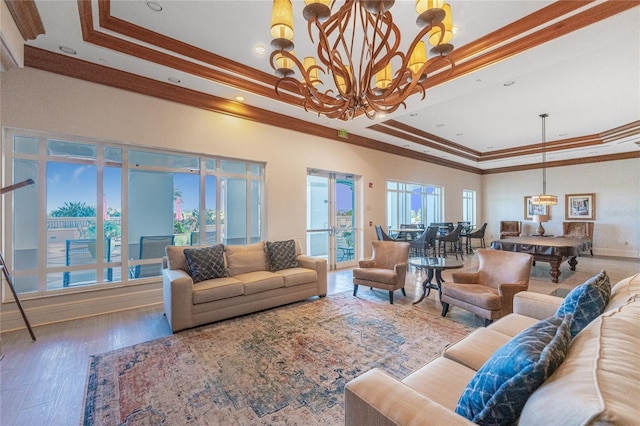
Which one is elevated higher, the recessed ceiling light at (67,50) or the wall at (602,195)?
the recessed ceiling light at (67,50)

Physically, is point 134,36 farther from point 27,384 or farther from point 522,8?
point 522,8

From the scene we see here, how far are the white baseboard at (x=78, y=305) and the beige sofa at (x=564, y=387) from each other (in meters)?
3.87

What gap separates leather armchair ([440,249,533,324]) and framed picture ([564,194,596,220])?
882 cm

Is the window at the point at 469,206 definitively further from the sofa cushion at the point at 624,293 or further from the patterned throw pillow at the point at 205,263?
the patterned throw pillow at the point at 205,263

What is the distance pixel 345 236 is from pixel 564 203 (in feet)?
28.2

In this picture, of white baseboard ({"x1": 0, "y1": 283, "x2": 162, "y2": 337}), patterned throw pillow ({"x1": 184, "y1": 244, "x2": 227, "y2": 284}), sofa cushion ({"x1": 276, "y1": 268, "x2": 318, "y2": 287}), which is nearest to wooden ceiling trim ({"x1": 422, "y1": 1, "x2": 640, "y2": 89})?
sofa cushion ({"x1": 276, "y1": 268, "x2": 318, "y2": 287})

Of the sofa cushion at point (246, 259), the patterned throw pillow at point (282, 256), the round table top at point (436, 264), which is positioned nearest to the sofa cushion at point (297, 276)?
the patterned throw pillow at point (282, 256)

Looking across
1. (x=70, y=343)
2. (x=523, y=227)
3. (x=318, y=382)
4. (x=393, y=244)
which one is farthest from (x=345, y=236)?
(x=523, y=227)

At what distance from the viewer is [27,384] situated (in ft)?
7.09

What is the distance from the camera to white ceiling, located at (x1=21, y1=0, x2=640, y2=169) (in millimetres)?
2701

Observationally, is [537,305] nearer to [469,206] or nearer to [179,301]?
[179,301]

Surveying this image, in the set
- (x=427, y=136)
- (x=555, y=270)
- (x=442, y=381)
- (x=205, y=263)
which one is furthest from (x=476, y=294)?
(x=427, y=136)

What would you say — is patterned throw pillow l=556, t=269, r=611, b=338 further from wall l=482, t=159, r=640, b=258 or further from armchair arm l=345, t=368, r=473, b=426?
wall l=482, t=159, r=640, b=258

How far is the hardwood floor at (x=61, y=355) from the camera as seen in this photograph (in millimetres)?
1894
